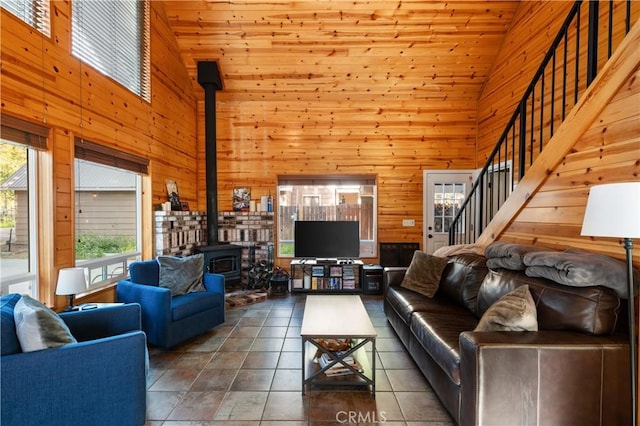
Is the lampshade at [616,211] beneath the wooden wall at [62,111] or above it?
beneath

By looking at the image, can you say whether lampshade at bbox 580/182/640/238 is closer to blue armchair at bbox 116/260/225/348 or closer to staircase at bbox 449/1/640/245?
staircase at bbox 449/1/640/245

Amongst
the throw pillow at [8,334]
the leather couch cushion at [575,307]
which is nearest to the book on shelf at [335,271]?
the leather couch cushion at [575,307]

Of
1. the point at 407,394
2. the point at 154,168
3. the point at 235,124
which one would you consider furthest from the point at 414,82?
the point at 407,394

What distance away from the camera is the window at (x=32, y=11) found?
91.0 inches

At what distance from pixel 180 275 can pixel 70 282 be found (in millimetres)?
1149

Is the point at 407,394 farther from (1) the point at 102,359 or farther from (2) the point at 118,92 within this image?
(2) the point at 118,92

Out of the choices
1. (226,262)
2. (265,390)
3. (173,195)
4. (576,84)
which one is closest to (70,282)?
(265,390)

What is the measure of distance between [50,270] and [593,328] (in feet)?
13.3

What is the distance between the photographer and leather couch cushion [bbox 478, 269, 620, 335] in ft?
5.59

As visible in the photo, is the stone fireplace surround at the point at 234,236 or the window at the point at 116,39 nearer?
the window at the point at 116,39

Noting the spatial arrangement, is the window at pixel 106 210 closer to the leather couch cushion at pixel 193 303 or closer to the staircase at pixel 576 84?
the leather couch cushion at pixel 193 303

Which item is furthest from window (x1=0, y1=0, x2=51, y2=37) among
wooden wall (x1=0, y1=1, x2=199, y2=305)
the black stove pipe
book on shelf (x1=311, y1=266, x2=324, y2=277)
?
book on shelf (x1=311, y1=266, x2=324, y2=277)

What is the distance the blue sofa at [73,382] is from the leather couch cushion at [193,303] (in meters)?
1.14

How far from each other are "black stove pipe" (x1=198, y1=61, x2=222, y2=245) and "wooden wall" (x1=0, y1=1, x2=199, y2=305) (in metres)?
0.91
